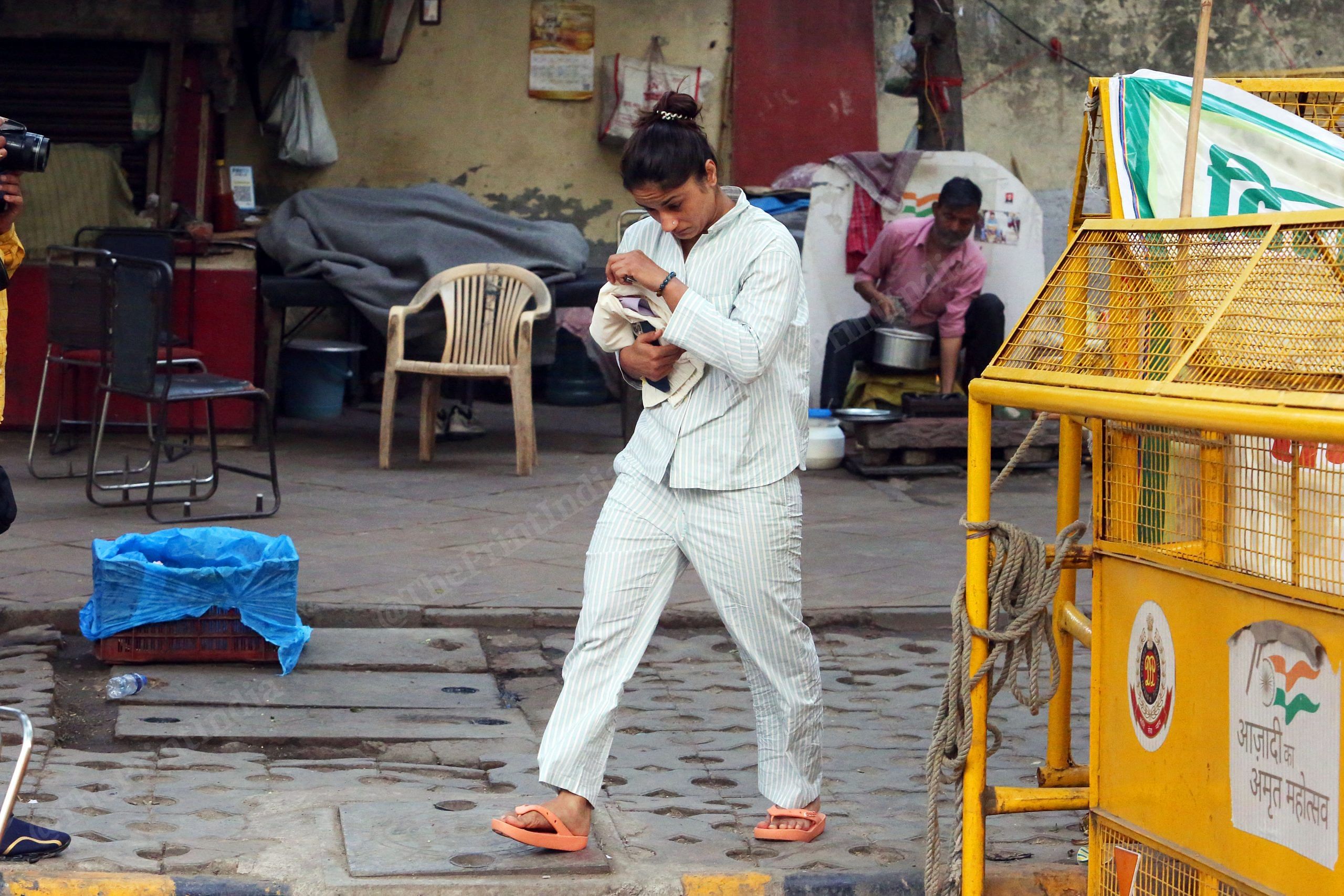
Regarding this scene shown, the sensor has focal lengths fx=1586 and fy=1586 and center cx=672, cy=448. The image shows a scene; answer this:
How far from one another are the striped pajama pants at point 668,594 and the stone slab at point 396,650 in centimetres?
169

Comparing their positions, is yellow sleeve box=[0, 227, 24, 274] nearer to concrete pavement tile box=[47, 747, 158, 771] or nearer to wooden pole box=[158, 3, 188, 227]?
concrete pavement tile box=[47, 747, 158, 771]

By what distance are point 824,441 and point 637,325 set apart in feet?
18.0

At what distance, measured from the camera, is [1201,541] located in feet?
9.57

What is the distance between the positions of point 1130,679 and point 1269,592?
48 cm

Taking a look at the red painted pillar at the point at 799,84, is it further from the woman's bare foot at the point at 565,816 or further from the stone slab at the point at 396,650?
the woman's bare foot at the point at 565,816

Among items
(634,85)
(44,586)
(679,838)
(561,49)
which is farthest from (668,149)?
(561,49)

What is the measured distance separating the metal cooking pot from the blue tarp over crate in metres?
4.75

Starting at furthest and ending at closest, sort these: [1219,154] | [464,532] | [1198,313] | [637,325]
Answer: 1. [464,532]
2. [637,325]
3. [1219,154]
4. [1198,313]

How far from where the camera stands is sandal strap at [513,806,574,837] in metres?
3.52

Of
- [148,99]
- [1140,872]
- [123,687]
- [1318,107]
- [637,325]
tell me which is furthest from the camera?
[148,99]

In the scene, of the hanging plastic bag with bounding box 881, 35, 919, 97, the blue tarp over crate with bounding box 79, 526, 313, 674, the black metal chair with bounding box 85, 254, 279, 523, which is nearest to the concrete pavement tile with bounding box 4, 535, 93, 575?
the black metal chair with bounding box 85, 254, 279, 523

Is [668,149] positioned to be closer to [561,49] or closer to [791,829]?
[791,829]

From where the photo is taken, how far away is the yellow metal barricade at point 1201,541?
2527 millimetres

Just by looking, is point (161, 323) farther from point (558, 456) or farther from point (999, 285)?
point (999, 285)
